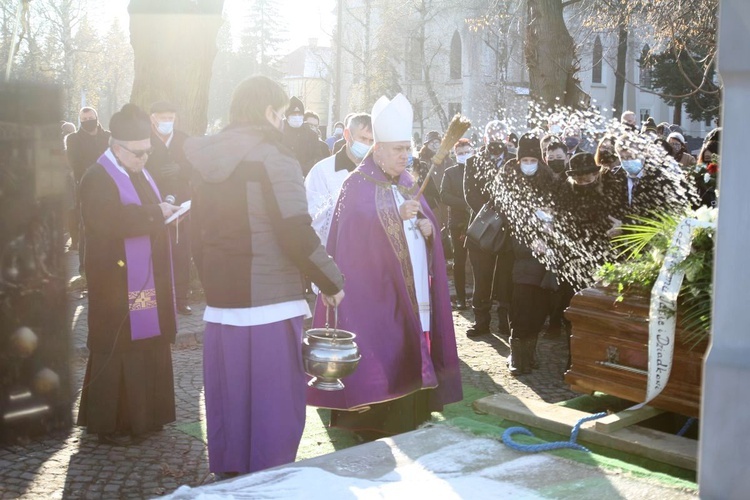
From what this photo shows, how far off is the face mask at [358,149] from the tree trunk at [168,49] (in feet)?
Result: 13.8

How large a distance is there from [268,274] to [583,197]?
366cm

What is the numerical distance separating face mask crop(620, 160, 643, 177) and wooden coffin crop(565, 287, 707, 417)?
10.5 ft

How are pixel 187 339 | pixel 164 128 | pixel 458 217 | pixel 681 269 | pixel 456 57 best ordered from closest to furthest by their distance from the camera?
1. pixel 681 269
2. pixel 187 339
3. pixel 164 128
4. pixel 458 217
5. pixel 456 57

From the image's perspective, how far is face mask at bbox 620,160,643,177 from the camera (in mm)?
7598

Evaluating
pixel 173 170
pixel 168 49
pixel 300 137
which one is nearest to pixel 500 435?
pixel 173 170

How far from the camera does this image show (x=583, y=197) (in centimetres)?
746

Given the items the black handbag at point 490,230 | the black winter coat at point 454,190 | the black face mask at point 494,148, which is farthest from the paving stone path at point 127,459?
the black winter coat at point 454,190

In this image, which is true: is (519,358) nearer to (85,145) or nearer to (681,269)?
(681,269)

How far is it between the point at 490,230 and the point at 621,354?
4.22m

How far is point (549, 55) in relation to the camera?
14977 mm

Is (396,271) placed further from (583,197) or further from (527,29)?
(527,29)

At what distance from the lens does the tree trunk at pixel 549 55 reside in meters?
14.8

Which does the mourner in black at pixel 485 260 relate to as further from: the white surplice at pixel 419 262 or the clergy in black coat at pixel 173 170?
the white surplice at pixel 419 262

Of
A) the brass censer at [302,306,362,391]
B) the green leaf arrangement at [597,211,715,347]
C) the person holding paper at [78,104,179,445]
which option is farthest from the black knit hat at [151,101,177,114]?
the green leaf arrangement at [597,211,715,347]
